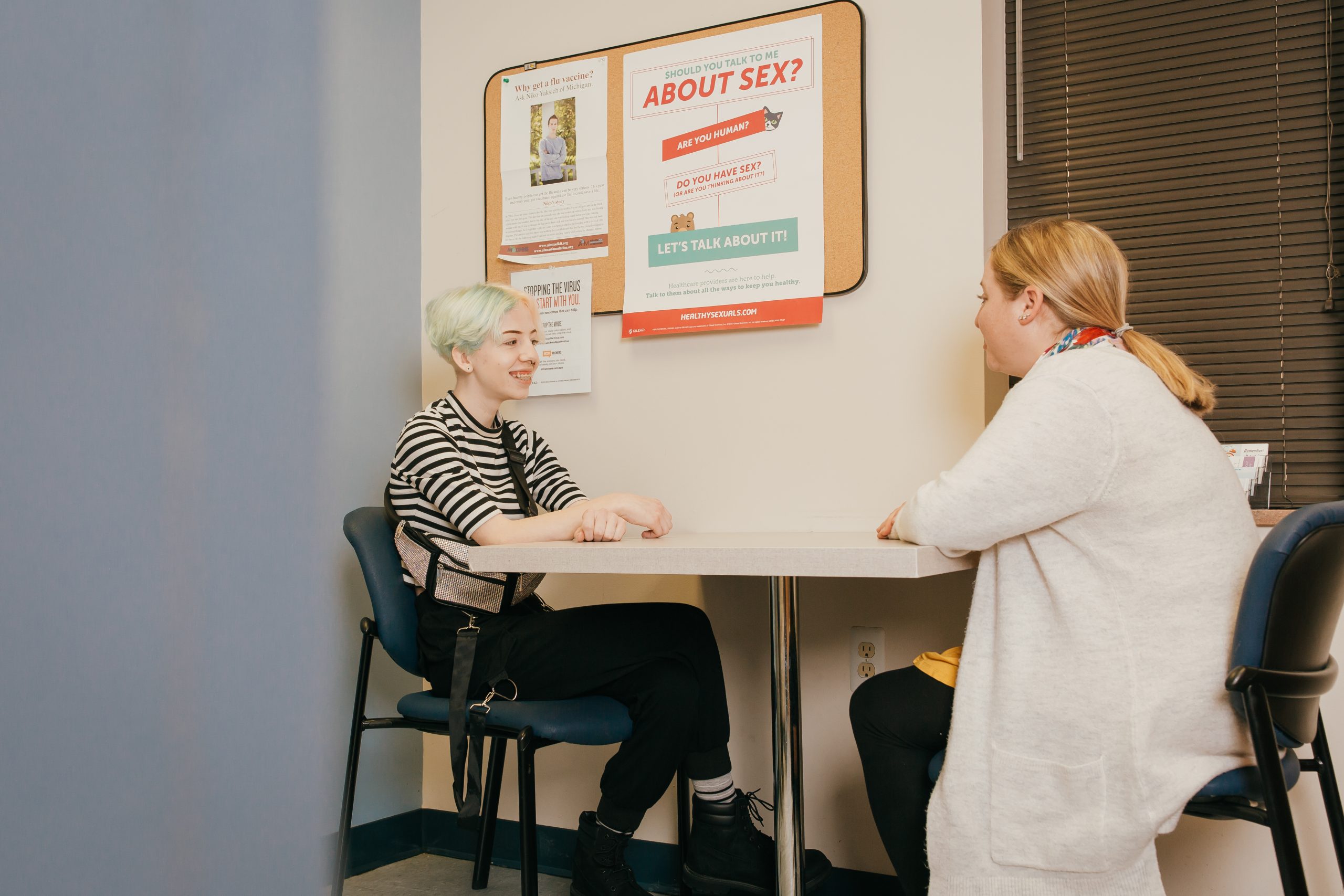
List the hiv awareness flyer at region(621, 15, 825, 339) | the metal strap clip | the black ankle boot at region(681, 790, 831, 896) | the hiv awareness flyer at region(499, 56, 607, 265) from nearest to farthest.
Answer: the metal strap clip < the black ankle boot at region(681, 790, 831, 896) < the hiv awareness flyer at region(621, 15, 825, 339) < the hiv awareness flyer at region(499, 56, 607, 265)

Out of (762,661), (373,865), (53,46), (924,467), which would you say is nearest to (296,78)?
(53,46)

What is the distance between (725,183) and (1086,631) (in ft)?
4.23

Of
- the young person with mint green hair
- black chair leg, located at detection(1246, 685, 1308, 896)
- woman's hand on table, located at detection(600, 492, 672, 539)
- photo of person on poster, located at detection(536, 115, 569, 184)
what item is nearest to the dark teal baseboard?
the young person with mint green hair

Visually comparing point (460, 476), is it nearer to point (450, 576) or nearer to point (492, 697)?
point (450, 576)

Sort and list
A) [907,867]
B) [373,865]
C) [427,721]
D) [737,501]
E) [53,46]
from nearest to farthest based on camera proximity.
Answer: [53,46] < [907,867] < [427,721] < [737,501] < [373,865]

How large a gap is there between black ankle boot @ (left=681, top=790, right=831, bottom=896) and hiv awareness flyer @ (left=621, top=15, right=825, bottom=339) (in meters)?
1.02

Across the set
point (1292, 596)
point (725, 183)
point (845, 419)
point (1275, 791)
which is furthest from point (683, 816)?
point (725, 183)

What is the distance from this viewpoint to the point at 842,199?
2002mm

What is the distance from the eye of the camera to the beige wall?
6.30 feet

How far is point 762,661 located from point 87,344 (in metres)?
1.98

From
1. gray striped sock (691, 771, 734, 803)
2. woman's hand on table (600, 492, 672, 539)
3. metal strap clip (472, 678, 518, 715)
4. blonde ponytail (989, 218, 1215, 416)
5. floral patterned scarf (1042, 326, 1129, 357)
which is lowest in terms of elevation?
gray striped sock (691, 771, 734, 803)

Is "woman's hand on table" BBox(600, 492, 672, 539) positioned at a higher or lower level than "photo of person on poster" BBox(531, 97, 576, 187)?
lower

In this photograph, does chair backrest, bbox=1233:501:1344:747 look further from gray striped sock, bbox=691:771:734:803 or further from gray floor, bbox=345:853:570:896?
gray floor, bbox=345:853:570:896

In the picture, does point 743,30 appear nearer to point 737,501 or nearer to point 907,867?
point 737,501
